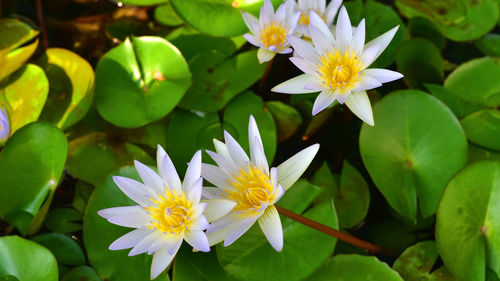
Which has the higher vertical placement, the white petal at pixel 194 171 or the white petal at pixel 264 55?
the white petal at pixel 264 55

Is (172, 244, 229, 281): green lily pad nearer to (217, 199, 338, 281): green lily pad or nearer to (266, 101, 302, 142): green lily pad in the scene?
(217, 199, 338, 281): green lily pad

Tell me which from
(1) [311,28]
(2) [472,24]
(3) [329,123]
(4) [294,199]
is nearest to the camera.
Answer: (1) [311,28]

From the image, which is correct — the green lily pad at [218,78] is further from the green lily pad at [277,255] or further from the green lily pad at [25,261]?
the green lily pad at [25,261]

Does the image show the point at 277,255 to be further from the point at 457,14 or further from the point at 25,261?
the point at 457,14

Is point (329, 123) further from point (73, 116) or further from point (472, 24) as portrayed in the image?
point (73, 116)

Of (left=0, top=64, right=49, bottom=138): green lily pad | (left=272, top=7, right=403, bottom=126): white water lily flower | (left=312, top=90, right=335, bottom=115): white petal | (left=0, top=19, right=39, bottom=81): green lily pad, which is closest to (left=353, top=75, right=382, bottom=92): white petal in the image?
(left=272, top=7, right=403, bottom=126): white water lily flower

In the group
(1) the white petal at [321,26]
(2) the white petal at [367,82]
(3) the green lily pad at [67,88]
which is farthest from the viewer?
(3) the green lily pad at [67,88]

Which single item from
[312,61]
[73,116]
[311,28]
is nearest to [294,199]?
[312,61]

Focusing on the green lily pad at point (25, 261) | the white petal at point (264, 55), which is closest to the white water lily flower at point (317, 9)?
the white petal at point (264, 55)
